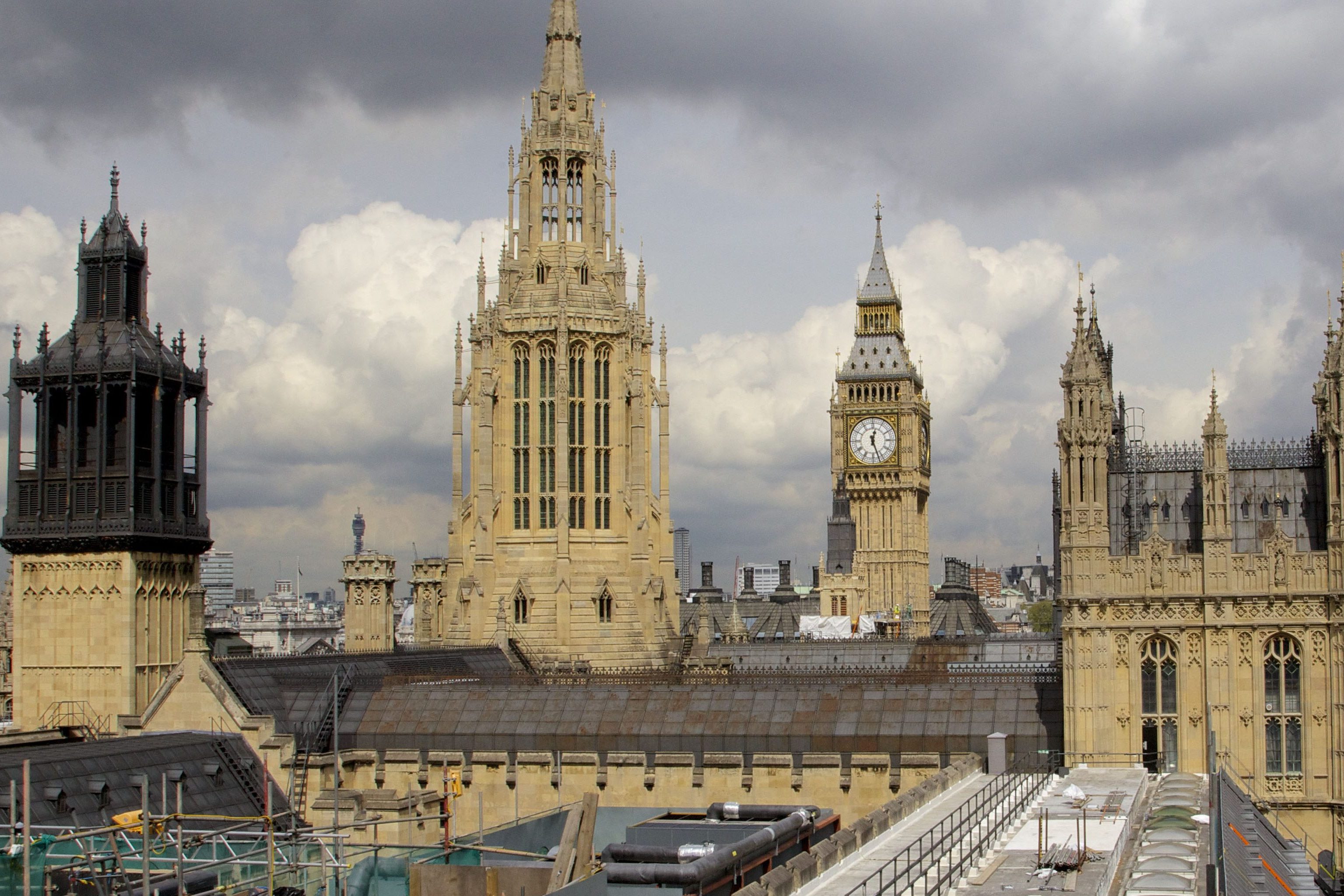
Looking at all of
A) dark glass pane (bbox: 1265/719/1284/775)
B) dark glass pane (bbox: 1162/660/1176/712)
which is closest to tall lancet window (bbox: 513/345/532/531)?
dark glass pane (bbox: 1162/660/1176/712)

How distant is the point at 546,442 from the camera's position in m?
91.8

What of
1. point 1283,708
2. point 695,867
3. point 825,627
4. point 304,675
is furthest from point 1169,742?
point 825,627

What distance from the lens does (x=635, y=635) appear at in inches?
3597

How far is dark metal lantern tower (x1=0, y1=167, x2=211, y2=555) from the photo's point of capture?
56938 mm

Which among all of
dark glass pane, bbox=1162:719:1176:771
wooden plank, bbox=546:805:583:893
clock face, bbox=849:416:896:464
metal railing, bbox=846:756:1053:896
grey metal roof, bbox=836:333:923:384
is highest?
grey metal roof, bbox=836:333:923:384

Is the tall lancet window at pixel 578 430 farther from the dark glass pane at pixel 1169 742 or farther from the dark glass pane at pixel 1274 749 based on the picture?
the dark glass pane at pixel 1274 749

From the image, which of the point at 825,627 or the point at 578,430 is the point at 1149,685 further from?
the point at 825,627

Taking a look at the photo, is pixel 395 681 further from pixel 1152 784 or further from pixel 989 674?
pixel 1152 784

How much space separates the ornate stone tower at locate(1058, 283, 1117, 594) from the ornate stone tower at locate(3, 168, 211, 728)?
3120cm

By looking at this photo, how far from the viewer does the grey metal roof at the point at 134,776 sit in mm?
43906

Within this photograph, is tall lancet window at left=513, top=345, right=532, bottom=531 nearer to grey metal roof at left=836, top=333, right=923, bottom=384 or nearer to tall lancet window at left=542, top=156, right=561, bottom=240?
tall lancet window at left=542, top=156, right=561, bottom=240

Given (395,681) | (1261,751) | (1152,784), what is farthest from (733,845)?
(395,681)

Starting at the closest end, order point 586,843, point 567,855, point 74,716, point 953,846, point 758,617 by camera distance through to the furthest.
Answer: point 953,846 → point 567,855 → point 586,843 → point 74,716 → point 758,617

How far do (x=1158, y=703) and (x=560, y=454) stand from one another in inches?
1772
